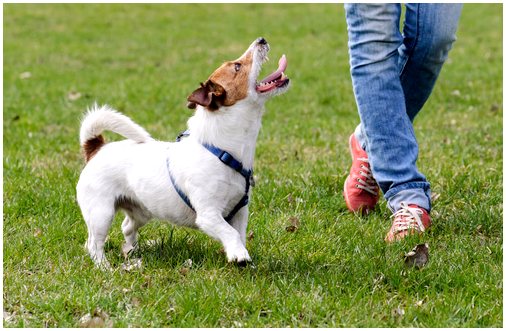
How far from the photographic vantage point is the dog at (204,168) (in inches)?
145

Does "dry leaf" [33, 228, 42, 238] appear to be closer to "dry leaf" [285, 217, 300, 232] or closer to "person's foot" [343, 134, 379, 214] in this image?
"dry leaf" [285, 217, 300, 232]

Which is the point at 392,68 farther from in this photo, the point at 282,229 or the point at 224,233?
the point at 224,233

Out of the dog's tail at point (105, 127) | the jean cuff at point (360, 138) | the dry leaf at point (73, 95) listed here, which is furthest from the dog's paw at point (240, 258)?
the dry leaf at point (73, 95)

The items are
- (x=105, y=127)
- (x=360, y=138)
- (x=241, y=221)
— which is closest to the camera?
(x=241, y=221)

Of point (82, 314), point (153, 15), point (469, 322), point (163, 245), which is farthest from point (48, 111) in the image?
point (153, 15)

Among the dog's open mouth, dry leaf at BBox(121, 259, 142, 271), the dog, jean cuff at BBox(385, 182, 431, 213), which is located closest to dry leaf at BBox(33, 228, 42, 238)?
the dog

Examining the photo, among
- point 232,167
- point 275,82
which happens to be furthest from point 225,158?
point 275,82

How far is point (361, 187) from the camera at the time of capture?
15.5 ft

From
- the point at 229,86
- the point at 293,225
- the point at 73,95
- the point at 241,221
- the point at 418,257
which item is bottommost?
the point at 73,95

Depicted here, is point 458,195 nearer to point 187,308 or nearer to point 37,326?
point 187,308

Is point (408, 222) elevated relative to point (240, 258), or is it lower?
lower

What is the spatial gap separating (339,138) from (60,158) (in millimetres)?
2171

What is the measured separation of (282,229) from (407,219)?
2.11 feet

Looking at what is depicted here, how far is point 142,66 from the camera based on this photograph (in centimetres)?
1123
